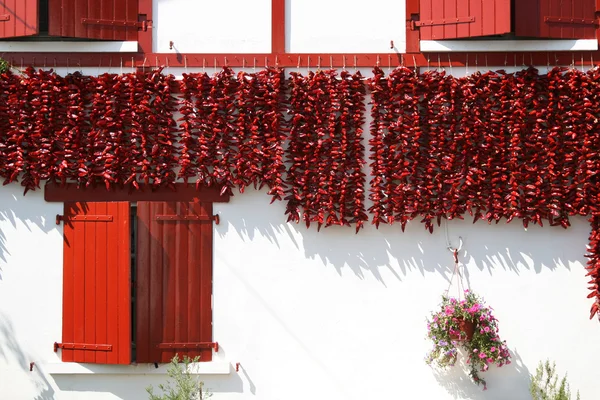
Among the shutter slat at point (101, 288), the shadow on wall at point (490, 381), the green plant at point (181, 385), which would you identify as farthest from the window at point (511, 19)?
the green plant at point (181, 385)

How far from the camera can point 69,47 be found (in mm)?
7230

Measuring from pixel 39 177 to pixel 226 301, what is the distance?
2151mm

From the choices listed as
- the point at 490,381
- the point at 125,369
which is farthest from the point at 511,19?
the point at 125,369

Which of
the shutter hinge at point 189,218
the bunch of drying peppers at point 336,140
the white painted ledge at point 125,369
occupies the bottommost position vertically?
the white painted ledge at point 125,369

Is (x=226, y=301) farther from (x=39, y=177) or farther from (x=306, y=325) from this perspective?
(x=39, y=177)

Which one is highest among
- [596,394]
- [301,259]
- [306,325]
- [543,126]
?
[543,126]

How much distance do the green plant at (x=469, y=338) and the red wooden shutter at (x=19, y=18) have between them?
4.74 m

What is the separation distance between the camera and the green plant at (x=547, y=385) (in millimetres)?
6723

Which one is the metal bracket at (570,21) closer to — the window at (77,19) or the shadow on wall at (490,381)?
the shadow on wall at (490,381)

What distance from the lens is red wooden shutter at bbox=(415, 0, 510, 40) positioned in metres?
6.94

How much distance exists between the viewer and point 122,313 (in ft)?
22.7

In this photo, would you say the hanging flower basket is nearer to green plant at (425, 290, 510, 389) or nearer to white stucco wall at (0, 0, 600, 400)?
green plant at (425, 290, 510, 389)

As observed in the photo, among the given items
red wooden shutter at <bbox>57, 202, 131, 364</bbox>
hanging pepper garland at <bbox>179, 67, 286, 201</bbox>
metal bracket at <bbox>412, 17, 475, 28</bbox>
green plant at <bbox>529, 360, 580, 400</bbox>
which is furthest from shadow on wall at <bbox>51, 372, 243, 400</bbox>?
metal bracket at <bbox>412, 17, 475, 28</bbox>

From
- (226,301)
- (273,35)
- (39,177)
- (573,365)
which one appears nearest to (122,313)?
(226,301)
